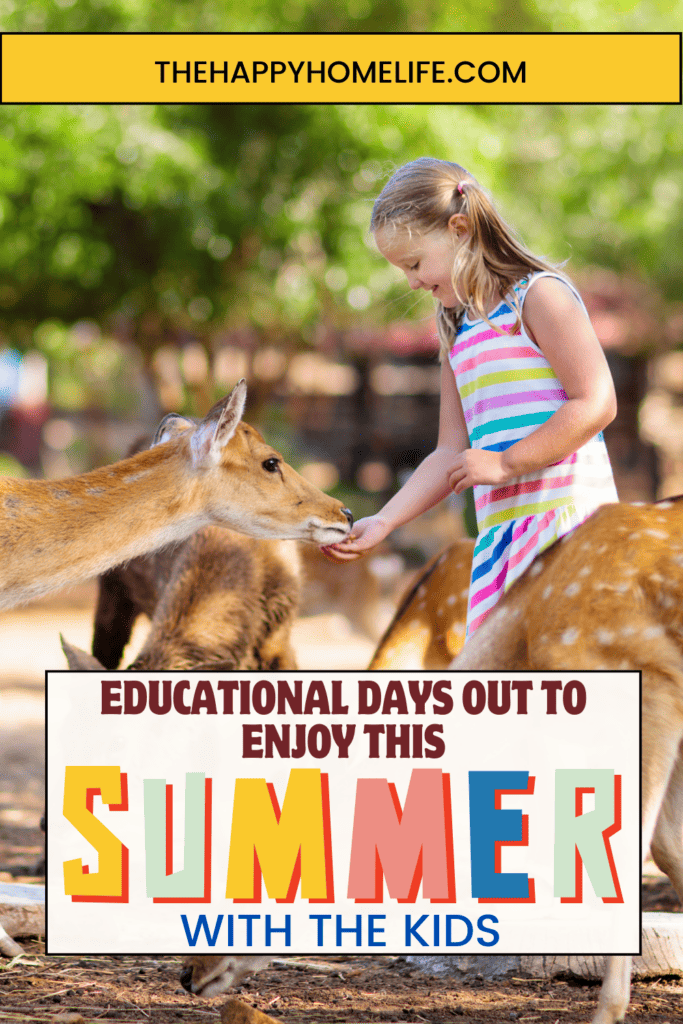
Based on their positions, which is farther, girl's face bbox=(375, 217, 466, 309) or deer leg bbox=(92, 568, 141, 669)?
deer leg bbox=(92, 568, 141, 669)

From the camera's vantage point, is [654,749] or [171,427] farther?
[171,427]

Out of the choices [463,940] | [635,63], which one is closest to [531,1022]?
[463,940]


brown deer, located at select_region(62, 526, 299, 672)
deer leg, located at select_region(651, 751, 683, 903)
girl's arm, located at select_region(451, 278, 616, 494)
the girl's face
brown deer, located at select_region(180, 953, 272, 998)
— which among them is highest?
the girl's face

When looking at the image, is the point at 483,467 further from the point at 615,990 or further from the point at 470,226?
the point at 615,990

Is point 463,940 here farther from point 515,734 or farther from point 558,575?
point 558,575

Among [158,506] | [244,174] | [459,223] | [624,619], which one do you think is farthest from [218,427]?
[244,174]

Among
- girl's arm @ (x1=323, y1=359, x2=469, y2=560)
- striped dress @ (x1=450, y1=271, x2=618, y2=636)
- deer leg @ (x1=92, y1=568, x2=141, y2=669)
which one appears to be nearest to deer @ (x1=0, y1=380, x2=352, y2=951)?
girl's arm @ (x1=323, y1=359, x2=469, y2=560)

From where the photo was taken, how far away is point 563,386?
114 inches

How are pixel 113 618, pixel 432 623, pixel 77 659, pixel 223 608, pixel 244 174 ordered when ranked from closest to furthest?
pixel 77 659
pixel 432 623
pixel 223 608
pixel 113 618
pixel 244 174

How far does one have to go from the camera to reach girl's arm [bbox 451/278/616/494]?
9.25ft

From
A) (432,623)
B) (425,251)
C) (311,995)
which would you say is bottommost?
(311,995)

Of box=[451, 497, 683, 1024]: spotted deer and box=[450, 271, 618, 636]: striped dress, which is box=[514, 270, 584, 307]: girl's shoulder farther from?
box=[451, 497, 683, 1024]: spotted deer

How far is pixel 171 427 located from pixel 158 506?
50cm

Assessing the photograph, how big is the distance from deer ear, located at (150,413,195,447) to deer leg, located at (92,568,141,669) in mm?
2255
